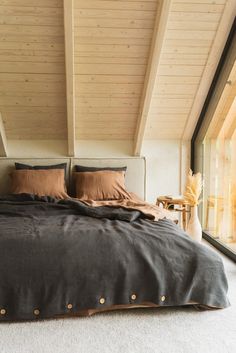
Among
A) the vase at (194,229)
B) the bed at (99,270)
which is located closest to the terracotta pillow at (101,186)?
the vase at (194,229)

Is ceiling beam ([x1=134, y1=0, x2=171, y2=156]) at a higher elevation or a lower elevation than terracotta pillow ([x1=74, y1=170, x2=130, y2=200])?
higher

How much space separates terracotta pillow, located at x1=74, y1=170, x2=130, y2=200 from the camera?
3756 mm

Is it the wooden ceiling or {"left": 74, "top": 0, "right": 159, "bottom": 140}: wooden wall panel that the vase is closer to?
the wooden ceiling

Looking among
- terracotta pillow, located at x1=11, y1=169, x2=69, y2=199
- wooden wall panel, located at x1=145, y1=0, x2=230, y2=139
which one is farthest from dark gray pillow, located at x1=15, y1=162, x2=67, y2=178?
wooden wall panel, located at x1=145, y1=0, x2=230, y2=139

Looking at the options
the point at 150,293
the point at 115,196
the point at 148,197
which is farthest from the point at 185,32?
the point at 150,293

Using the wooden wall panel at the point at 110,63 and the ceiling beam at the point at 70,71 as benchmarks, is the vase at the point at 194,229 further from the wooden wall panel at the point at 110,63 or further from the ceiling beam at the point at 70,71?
the ceiling beam at the point at 70,71

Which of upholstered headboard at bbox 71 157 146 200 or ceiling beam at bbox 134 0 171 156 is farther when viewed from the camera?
upholstered headboard at bbox 71 157 146 200

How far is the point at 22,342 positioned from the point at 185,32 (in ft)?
9.56

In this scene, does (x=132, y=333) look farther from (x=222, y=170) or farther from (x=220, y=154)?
(x=220, y=154)

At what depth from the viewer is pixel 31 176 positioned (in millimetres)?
3773

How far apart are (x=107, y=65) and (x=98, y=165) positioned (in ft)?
4.08

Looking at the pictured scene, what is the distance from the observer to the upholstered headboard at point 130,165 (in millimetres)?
4211

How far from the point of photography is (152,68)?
332cm

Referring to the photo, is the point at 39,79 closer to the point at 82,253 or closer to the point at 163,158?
the point at 163,158
